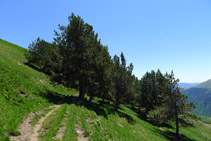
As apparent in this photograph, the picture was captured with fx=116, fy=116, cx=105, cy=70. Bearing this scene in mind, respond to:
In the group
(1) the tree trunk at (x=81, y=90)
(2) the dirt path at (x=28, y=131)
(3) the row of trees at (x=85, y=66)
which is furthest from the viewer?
(1) the tree trunk at (x=81, y=90)

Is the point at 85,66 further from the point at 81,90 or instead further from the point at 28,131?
the point at 28,131

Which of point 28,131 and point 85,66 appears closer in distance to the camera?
point 28,131

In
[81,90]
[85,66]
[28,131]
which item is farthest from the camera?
[81,90]

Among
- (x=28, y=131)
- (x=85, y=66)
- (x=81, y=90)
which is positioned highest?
(x=85, y=66)

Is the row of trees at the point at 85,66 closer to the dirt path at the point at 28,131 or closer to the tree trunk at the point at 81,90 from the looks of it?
the tree trunk at the point at 81,90

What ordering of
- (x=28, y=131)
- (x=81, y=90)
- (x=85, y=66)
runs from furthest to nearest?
(x=81, y=90) → (x=85, y=66) → (x=28, y=131)

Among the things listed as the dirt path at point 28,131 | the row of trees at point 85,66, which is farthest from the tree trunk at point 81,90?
the dirt path at point 28,131

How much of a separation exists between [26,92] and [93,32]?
1861cm

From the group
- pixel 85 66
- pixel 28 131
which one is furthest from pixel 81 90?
pixel 28 131

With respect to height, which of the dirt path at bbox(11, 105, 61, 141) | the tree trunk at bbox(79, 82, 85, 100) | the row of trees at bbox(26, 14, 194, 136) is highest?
the row of trees at bbox(26, 14, 194, 136)

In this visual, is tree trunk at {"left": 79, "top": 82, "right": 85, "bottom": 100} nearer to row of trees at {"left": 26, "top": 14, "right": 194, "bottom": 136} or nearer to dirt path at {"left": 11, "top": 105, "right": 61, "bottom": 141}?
row of trees at {"left": 26, "top": 14, "right": 194, "bottom": 136}

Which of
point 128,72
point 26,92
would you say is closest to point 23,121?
point 26,92

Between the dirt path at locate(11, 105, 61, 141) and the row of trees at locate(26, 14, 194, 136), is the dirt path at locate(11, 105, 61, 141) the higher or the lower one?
the lower one

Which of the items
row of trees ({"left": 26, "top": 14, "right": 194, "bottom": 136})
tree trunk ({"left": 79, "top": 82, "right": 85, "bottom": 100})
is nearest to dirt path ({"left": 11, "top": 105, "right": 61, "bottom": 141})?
row of trees ({"left": 26, "top": 14, "right": 194, "bottom": 136})
